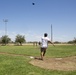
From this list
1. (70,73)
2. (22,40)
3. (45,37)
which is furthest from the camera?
(22,40)

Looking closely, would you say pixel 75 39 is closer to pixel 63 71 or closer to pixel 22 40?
pixel 22 40

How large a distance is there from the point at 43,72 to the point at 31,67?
1.30 metres

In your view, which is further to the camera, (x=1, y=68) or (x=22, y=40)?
(x=22, y=40)

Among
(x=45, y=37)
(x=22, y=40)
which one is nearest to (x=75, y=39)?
(x=22, y=40)

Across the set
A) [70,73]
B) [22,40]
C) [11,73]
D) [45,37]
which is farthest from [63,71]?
[22,40]

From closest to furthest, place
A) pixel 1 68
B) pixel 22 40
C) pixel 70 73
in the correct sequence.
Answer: pixel 70 73, pixel 1 68, pixel 22 40

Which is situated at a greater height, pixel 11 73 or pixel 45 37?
pixel 45 37

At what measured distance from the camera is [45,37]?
16.4 meters

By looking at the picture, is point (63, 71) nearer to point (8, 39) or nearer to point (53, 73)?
point (53, 73)

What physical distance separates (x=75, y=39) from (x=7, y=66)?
11127 centimetres

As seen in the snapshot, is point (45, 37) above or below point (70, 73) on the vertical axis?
above

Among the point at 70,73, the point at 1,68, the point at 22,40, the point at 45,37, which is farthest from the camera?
the point at 22,40

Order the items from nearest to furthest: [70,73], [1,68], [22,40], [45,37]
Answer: [70,73]
[1,68]
[45,37]
[22,40]

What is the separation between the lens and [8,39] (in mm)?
124562
